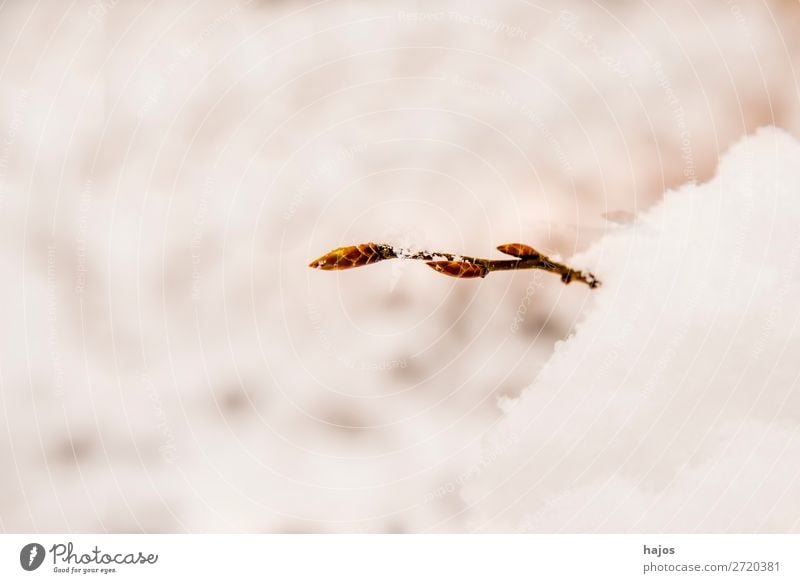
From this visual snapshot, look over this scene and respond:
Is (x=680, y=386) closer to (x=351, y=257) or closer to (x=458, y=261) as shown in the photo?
(x=458, y=261)

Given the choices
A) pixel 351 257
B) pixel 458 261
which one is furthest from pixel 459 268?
pixel 351 257

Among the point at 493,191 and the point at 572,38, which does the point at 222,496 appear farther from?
the point at 572,38

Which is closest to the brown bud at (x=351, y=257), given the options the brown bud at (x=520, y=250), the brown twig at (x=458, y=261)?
the brown twig at (x=458, y=261)

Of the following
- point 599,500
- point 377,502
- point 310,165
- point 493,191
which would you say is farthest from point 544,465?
point 310,165

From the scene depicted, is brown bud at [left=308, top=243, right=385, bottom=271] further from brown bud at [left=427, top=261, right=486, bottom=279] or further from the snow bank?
the snow bank

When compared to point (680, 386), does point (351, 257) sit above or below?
above

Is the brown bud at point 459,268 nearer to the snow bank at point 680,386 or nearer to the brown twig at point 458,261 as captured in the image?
the brown twig at point 458,261
